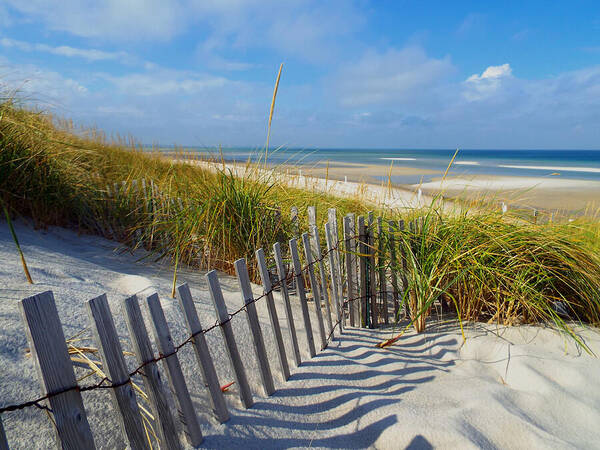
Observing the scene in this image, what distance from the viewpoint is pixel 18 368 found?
1.51 metres

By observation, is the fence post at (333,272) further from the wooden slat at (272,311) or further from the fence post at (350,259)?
the wooden slat at (272,311)

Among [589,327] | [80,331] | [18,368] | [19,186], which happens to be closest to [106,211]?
[19,186]

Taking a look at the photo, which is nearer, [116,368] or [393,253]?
[116,368]

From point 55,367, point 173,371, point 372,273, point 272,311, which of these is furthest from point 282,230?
point 55,367

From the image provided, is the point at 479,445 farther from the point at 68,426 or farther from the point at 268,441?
the point at 68,426

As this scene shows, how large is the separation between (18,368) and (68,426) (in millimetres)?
791

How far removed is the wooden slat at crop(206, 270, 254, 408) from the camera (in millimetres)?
1445

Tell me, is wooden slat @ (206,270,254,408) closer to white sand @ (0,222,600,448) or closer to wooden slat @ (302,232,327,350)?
white sand @ (0,222,600,448)

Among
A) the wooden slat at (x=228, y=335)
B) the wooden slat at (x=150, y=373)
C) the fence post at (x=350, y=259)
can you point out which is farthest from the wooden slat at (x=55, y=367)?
the fence post at (x=350, y=259)

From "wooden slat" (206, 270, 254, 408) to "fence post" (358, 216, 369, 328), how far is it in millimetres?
1290

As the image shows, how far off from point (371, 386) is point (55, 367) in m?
1.55

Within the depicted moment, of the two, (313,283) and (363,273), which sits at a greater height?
(313,283)

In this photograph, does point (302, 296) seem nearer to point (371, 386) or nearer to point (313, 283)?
point (313, 283)

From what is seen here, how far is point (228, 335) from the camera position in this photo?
154 centimetres
